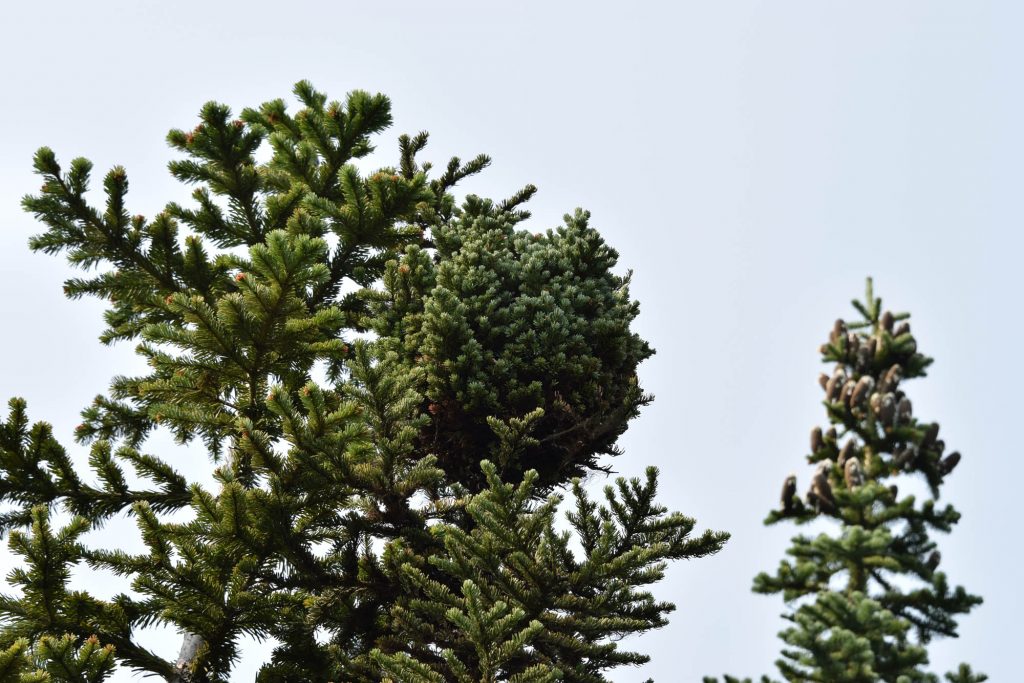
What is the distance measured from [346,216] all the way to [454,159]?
2.36m

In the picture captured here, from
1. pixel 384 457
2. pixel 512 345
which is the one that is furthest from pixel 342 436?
pixel 512 345

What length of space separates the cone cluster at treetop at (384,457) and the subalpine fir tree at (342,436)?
0.08 feet

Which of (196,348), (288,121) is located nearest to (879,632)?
(196,348)

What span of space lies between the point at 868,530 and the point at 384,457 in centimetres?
342

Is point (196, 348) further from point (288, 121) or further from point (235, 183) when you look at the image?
point (288, 121)

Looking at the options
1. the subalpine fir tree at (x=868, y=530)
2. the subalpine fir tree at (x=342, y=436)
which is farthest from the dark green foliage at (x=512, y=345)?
the subalpine fir tree at (x=868, y=530)

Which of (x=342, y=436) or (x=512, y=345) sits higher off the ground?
(x=512, y=345)

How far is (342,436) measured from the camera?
6.45m

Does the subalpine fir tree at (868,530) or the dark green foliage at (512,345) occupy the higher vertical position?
the dark green foliage at (512,345)

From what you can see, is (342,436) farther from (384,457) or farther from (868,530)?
(868,530)

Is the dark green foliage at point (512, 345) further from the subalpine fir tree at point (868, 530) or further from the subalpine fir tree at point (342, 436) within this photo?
the subalpine fir tree at point (868, 530)

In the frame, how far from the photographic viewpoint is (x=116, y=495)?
7.48 meters

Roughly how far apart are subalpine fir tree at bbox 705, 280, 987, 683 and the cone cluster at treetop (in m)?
0.02

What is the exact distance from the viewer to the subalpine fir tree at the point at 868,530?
5.11m
